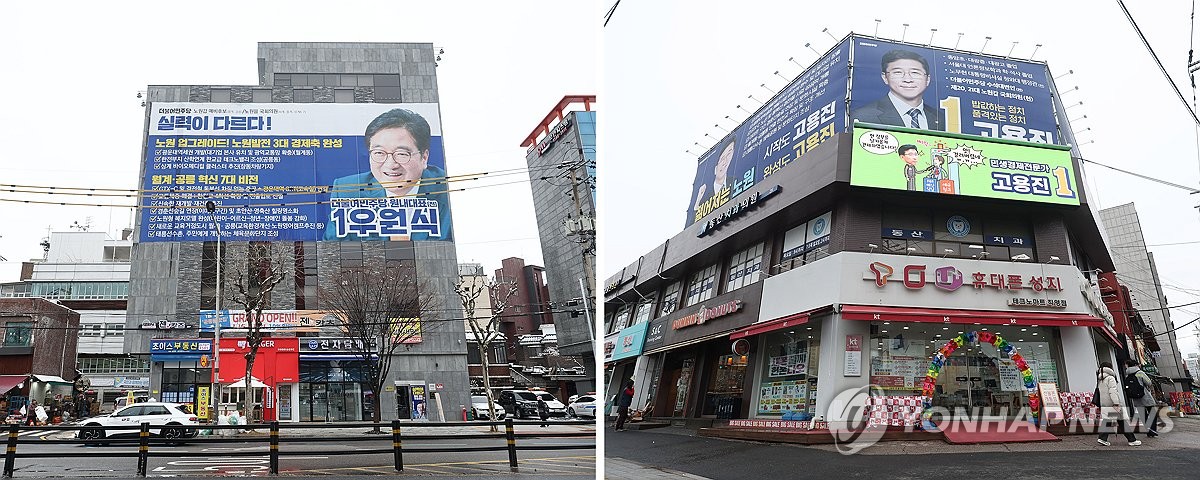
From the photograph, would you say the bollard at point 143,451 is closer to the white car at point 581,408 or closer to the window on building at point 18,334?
the white car at point 581,408

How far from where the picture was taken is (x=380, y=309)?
27531 mm

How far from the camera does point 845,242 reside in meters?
14.2

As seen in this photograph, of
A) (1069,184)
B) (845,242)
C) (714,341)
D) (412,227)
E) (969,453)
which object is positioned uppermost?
(412,227)

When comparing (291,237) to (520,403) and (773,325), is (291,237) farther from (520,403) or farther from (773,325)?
(773,325)

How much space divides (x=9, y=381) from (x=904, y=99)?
32064 mm

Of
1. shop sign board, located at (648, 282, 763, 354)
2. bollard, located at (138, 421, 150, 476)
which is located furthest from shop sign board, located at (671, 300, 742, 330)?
bollard, located at (138, 421, 150, 476)

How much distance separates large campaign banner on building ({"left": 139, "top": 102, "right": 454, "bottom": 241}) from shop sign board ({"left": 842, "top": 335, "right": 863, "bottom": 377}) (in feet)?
55.2

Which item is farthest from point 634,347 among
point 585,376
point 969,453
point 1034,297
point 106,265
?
point 106,265

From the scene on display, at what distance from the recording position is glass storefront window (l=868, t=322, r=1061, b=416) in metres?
13.7

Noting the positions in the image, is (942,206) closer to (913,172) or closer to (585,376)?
(913,172)

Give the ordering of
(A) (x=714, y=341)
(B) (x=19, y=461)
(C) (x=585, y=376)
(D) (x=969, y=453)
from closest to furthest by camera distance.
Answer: (D) (x=969, y=453) → (B) (x=19, y=461) → (A) (x=714, y=341) → (C) (x=585, y=376)

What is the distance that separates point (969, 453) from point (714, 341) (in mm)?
9126

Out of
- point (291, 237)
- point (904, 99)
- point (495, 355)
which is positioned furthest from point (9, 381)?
point (904, 99)

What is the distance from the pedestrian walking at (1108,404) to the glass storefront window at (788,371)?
4.30m
